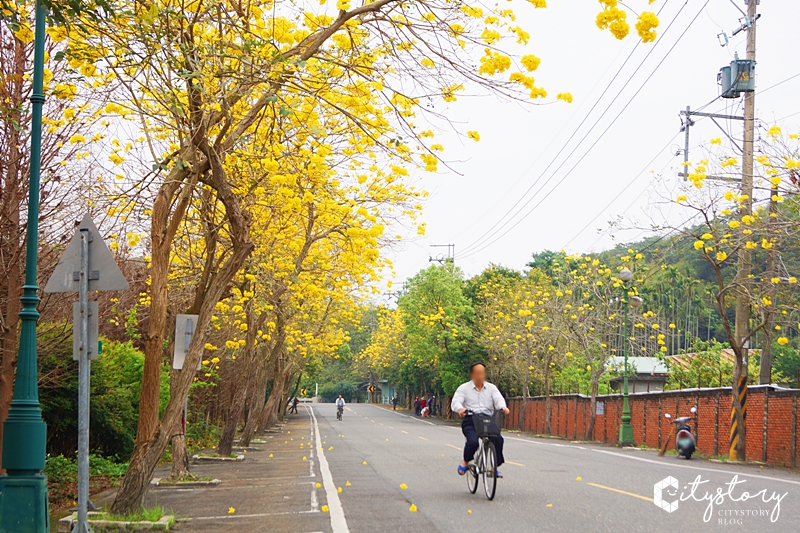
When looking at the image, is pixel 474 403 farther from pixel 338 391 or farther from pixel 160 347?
pixel 338 391

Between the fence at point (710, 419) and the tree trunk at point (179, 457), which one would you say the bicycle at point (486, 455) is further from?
the fence at point (710, 419)

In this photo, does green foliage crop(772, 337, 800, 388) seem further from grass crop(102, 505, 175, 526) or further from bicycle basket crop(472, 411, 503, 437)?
grass crop(102, 505, 175, 526)

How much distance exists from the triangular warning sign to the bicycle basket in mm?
5119

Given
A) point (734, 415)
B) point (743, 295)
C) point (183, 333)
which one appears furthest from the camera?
point (734, 415)

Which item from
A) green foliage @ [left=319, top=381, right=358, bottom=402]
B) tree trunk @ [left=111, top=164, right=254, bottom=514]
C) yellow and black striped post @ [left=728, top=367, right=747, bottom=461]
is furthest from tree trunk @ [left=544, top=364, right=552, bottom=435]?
green foliage @ [left=319, top=381, right=358, bottom=402]

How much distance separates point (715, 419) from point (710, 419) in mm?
288

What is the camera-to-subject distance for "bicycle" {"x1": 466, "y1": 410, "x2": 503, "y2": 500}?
35.4 feet

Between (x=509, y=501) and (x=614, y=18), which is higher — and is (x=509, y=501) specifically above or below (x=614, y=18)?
below

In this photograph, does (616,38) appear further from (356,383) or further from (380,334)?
(356,383)

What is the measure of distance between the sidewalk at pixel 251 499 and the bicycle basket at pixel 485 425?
2294mm

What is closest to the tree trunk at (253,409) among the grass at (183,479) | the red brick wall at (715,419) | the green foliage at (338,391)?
the grass at (183,479)

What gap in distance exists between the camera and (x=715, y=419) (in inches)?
893

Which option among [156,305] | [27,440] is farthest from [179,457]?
[27,440]

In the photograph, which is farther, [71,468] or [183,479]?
[71,468]
